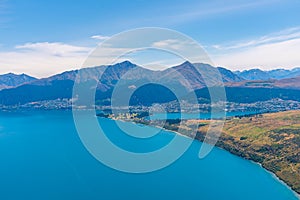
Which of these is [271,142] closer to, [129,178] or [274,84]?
[129,178]

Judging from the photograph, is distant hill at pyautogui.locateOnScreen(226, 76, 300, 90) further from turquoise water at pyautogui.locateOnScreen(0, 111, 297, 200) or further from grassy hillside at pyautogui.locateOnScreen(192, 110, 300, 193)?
Answer: turquoise water at pyautogui.locateOnScreen(0, 111, 297, 200)

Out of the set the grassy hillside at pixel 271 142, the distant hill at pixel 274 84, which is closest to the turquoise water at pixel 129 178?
the grassy hillside at pixel 271 142

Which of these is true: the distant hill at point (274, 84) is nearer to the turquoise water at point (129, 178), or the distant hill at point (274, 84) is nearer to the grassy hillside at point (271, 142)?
the grassy hillside at point (271, 142)

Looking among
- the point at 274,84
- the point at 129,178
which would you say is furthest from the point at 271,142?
the point at 274,84

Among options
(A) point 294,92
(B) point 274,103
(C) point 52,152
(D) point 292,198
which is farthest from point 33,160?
(A) point 294,92

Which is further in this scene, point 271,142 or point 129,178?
point 271,142

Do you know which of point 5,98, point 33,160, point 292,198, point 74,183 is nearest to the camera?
point 292,198

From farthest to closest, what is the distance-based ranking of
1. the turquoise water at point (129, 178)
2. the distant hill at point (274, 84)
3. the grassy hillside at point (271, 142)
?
the distant hill at point (274, 84)
the grassy hillside at point (271, 142)
the turquoise water at point (129, 178)

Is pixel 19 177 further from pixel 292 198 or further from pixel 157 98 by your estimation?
pixel 157 98

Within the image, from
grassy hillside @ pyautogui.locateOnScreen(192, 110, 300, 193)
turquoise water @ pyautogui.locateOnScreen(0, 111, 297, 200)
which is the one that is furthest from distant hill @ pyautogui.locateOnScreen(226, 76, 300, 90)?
turquoise water @ pyautogui.locateOnScreen(0, 111, 297, 200)
